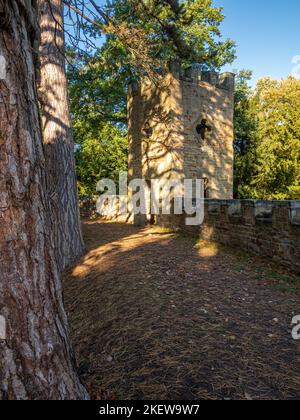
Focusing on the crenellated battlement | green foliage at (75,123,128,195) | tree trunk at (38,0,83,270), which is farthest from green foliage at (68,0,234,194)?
tree trunk at (38,0,83,270)

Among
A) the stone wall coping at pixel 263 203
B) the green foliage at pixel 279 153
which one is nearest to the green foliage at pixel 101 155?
the green foliage at pixel 279 153

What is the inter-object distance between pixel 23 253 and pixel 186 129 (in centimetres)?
1091

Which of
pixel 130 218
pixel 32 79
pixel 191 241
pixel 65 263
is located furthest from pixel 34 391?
pixel 130 218

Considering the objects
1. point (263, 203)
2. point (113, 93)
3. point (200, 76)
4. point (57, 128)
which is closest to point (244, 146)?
point (200, 76)

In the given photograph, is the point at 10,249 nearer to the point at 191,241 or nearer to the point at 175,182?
the point at 191,241

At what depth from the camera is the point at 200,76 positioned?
12.1m

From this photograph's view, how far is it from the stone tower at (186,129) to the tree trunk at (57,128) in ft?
17.3

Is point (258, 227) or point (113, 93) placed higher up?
point (113, 93)

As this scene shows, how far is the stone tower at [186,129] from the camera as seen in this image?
11.5 meters

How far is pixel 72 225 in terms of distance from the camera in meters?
6.72

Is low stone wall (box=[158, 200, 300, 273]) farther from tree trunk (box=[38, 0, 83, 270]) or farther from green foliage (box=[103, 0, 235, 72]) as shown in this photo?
green foliage (box=[103, 0, 235, 72])

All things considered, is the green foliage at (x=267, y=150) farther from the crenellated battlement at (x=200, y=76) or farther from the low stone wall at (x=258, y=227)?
the low stone wall at (x=258, y=227)

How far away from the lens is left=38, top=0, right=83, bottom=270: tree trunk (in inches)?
249

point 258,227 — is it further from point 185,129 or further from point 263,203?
point 185,129
